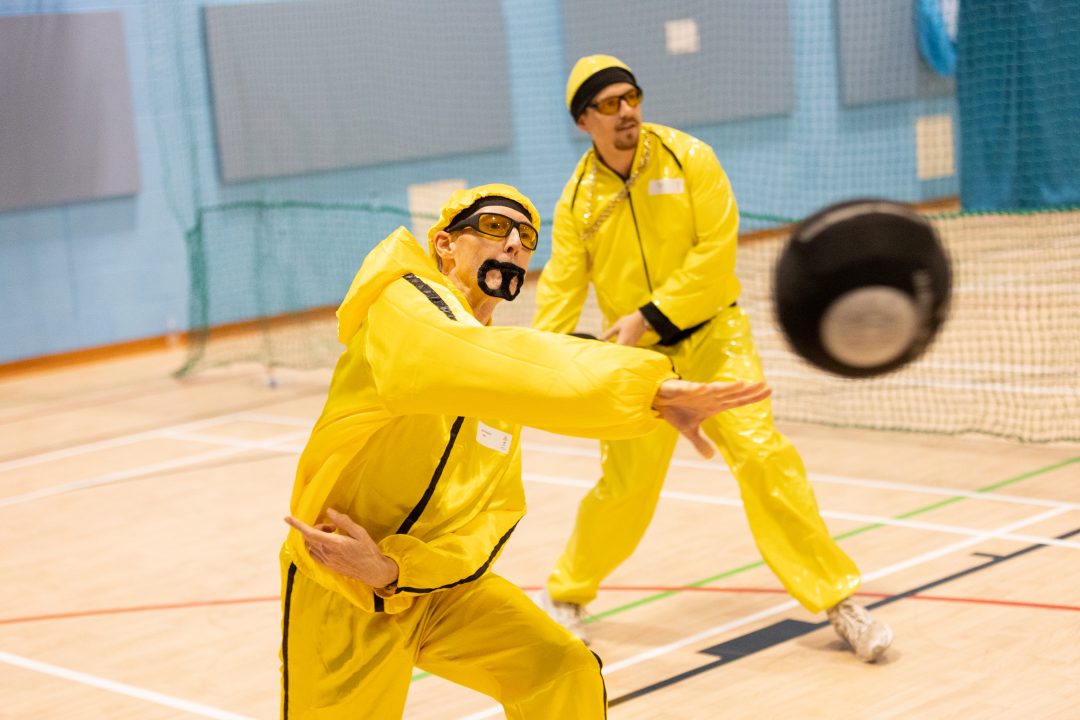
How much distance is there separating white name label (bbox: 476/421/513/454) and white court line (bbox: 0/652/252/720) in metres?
2.45

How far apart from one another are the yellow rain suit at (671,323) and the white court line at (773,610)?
455 millimetres

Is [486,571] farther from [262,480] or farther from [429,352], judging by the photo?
[262,480]

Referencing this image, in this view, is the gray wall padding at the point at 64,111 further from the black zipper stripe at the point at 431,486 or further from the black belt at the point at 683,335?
the black zipper stripe at the point at 431,486

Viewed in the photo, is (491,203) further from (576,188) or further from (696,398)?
(576,188)

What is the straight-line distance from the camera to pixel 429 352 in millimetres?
3131

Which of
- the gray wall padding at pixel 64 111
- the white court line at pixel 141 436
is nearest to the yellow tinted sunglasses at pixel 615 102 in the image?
the white court line at pixel 141 436

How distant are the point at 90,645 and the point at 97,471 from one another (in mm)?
3997

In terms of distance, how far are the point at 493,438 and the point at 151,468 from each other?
7.29 m

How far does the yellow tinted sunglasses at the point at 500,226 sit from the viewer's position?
375 cm

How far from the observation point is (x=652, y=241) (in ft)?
20.6

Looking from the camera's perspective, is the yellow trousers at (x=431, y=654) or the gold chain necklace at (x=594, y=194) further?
the gold chain necklace at (x=594, y=194)

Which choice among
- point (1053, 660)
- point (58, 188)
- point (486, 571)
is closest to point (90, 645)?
point (486, 571)

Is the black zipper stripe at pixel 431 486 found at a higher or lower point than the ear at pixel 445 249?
lower

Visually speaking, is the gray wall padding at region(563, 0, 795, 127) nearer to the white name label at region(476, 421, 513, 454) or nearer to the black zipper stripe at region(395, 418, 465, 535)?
the white name label at region(476, 421, 513, 454)
